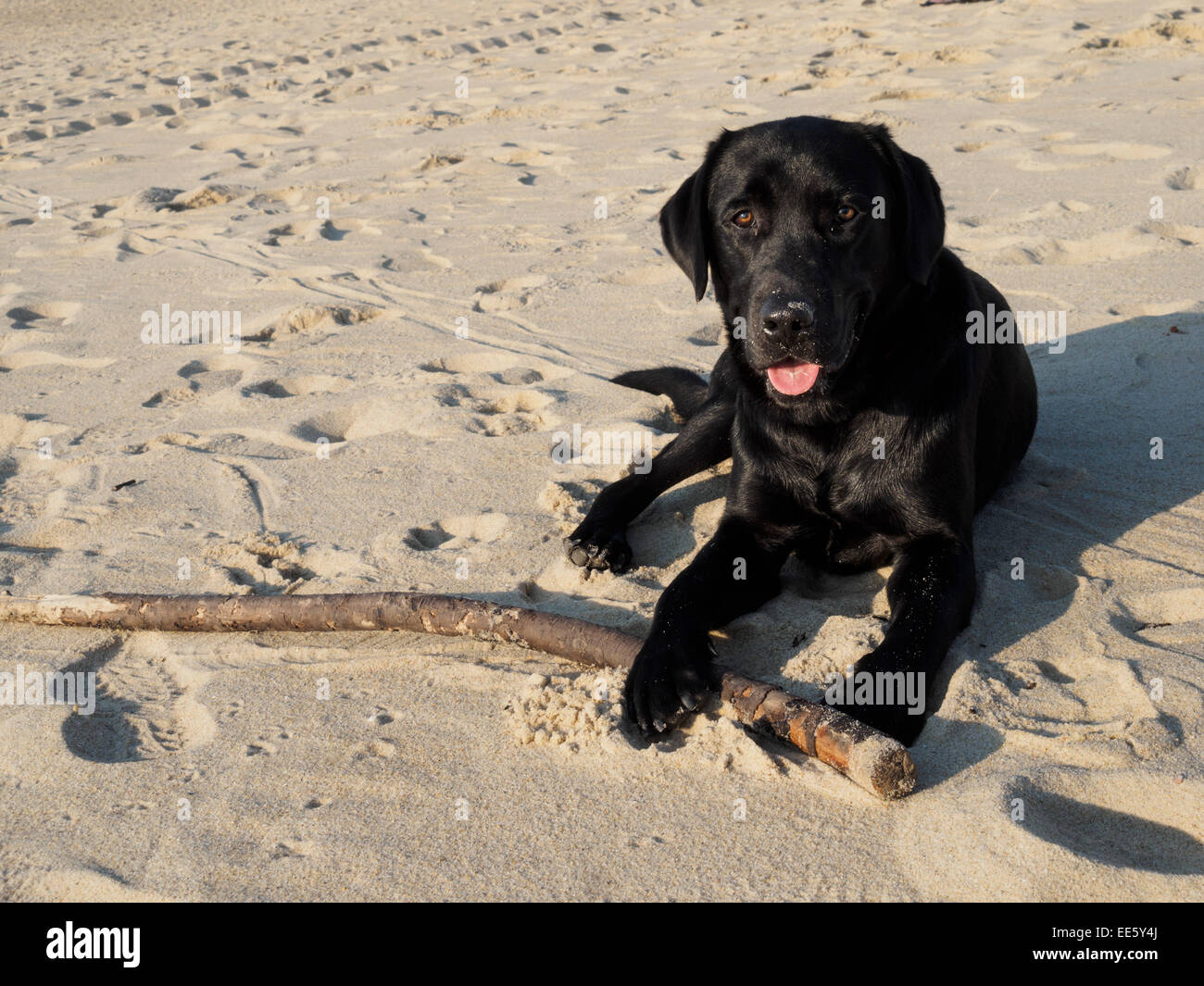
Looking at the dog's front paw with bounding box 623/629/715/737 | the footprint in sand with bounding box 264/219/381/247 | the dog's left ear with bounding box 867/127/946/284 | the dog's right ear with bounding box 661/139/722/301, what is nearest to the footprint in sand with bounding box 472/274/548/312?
the footprint in sand with bounding box 264/219/381/247

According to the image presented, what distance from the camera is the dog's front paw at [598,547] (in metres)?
3.08

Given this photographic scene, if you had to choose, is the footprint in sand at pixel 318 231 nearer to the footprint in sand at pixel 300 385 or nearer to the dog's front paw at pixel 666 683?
the footprint in sand at pixel 300 385

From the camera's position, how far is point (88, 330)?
204 inches

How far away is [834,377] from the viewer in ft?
9.41

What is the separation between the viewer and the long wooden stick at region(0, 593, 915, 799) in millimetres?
2291

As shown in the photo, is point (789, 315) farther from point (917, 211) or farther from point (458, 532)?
point (458, 532)

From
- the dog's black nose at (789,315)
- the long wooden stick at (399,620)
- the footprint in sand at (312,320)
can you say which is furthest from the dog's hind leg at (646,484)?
Result: the footprint in sand at (312,320)

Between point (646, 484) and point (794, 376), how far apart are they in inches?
31.6

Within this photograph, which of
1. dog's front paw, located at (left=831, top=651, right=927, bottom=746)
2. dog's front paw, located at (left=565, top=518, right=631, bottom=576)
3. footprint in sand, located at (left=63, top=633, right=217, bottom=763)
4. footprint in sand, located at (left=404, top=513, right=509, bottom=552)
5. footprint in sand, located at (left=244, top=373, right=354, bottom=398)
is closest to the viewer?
dog's front paw, located at (left=831, top=651, right=927, bottom=746)

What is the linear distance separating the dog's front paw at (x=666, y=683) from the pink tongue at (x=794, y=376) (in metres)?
0.73

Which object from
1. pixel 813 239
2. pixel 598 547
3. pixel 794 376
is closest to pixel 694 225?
pixel 813 239

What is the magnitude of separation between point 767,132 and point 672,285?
91.6 inches

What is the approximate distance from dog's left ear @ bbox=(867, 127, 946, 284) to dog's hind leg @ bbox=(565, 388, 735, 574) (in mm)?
859

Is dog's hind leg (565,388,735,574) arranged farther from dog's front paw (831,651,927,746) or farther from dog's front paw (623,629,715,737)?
dog's front paw (831,651,927,746)
